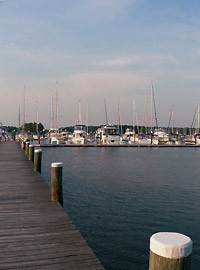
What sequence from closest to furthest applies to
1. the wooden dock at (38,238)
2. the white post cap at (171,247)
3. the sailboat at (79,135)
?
the white post cap at (171,247), the wooden dock at (38,238), the sailboat at (79,135)

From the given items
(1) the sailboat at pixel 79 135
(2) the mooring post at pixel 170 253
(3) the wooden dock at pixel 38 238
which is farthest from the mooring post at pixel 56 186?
(1) the sailboat at pixel 79 135

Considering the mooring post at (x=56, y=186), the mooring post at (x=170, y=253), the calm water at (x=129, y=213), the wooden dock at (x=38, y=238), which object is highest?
the mooring post at (x=170, y=253)

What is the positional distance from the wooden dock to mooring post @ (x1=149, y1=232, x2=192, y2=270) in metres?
2.01

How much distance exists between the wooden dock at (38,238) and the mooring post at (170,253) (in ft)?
6.59

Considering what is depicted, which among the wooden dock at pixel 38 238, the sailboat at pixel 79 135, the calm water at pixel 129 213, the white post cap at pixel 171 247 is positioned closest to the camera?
the white post cap at pixel 171 247

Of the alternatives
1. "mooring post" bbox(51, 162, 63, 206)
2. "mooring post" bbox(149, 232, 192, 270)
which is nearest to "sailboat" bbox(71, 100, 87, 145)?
"mooring post" bbox(51, 162, 63, 206)

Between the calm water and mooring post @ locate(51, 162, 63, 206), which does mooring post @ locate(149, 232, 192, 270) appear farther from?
mooring post @ locate(51, 162, 63, 206)

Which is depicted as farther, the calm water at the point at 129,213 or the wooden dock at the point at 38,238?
the calm water at the point at 129,213

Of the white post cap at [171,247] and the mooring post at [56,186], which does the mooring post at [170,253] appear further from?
the mooring post at [56,186]

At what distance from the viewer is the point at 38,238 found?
5012mm

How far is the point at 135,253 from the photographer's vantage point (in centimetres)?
771

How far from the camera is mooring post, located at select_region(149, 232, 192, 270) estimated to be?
7.02ft

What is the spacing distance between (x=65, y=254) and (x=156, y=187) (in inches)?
515

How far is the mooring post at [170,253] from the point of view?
2.14 meters
